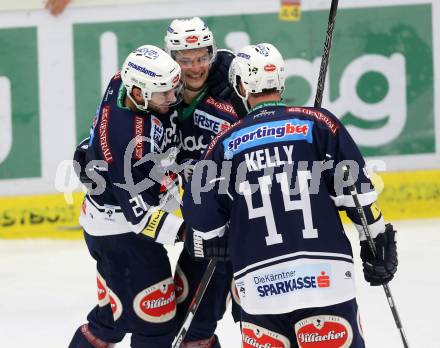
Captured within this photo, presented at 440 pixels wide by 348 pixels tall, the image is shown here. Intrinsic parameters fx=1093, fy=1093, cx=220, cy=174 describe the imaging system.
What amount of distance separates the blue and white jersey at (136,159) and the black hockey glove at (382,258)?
0.71 metres

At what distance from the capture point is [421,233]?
21.7 feet

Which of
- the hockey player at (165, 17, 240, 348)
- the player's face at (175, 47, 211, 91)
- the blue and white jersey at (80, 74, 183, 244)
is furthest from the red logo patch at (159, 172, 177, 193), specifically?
the player's face at (175, 47, 211, 91)

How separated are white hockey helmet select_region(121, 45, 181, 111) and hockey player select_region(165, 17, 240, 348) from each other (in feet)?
0.68

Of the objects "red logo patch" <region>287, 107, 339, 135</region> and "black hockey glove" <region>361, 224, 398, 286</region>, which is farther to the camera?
"black hockey glove" <region>361, 224, 398, 286</region>

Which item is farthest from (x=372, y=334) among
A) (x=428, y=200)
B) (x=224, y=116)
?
(x=428, y=200)

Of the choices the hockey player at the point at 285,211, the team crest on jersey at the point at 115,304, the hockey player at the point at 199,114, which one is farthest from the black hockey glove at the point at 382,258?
the team crest on jersey at the point at 115,304

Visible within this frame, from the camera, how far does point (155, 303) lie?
13.3 ft

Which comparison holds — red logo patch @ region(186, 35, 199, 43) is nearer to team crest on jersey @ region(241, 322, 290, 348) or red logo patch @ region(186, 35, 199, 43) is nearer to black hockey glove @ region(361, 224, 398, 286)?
black hockey glove @ region(361, 224, 398, 286)

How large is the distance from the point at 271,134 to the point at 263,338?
0.62m

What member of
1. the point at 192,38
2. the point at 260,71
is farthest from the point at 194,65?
the point at 260,71

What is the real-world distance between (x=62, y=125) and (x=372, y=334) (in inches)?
114

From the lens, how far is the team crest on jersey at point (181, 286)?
13.8 feet

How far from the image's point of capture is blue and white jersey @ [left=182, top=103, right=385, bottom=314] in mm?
3197

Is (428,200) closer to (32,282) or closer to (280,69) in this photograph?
(32,282)
